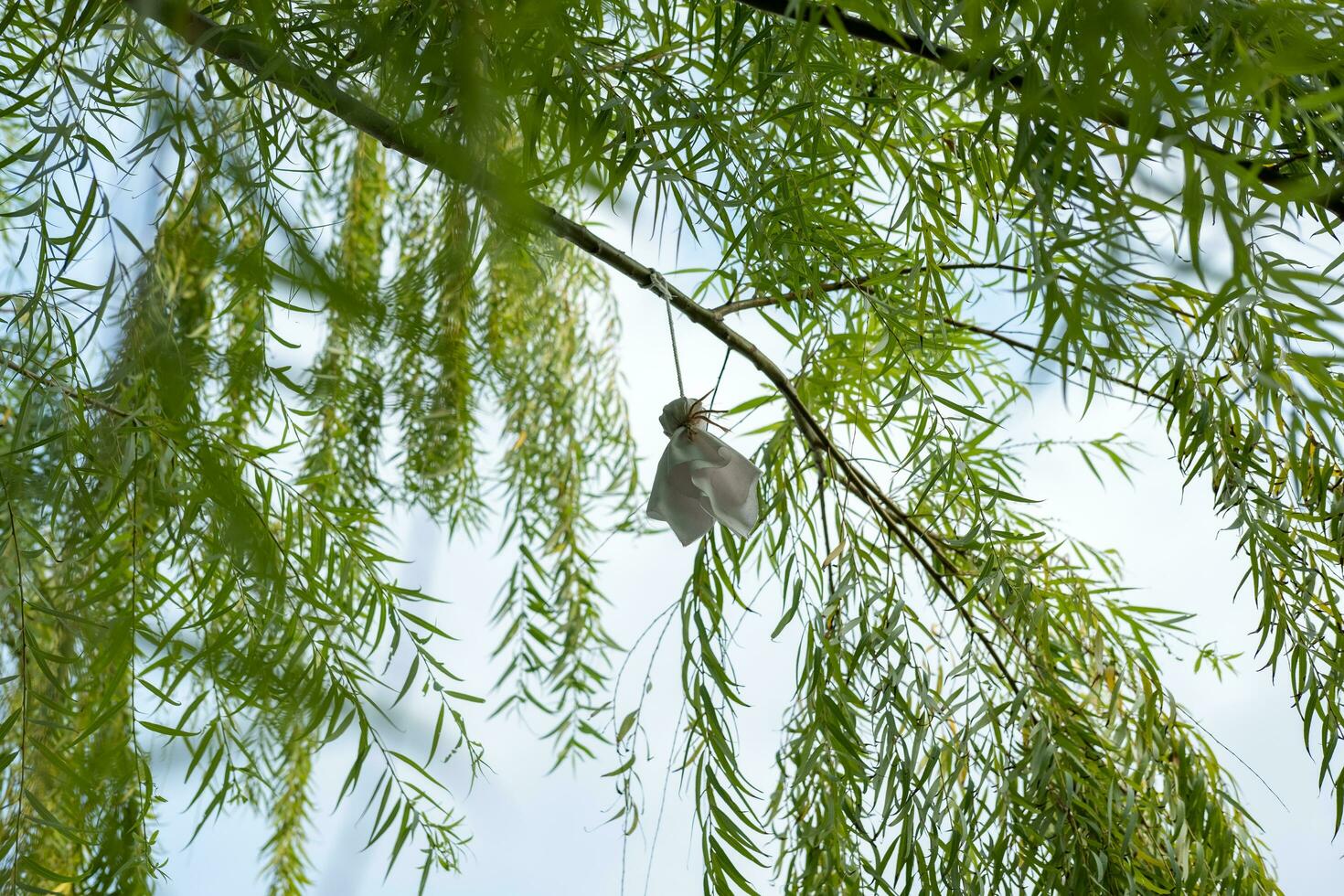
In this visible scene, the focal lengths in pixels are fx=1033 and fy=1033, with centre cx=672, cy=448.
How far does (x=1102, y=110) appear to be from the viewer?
26cm

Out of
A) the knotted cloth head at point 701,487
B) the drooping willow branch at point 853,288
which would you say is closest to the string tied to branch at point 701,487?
the knotted cloth head at point 701,487

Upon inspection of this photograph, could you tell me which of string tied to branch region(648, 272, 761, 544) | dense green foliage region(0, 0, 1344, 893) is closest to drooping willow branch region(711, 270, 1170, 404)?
dense green foliage region(0, 0, 1344, 893)

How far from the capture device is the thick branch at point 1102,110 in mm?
236

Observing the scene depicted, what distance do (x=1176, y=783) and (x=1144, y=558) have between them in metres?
1.04

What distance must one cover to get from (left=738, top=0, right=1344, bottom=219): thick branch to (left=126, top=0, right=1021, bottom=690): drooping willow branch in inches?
4.4

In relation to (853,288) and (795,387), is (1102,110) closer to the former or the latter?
(853,288)

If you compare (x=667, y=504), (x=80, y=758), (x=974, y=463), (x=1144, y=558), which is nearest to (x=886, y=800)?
(x=667, y=504)

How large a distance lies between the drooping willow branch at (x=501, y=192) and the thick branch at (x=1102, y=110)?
0.11 m

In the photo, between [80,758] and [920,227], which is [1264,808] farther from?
[80,758]

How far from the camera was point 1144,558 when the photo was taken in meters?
1.72

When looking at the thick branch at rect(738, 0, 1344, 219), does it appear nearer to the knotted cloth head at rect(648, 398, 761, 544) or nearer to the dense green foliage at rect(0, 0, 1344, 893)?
the dense green foliage at rect(0, 0, 1344, 893)

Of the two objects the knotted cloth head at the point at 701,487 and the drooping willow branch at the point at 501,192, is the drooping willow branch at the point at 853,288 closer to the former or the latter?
the drooping willow branch at the point at 501,192

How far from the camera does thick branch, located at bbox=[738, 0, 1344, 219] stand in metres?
0.24

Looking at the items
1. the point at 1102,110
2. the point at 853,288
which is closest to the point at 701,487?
the point at 853,288
